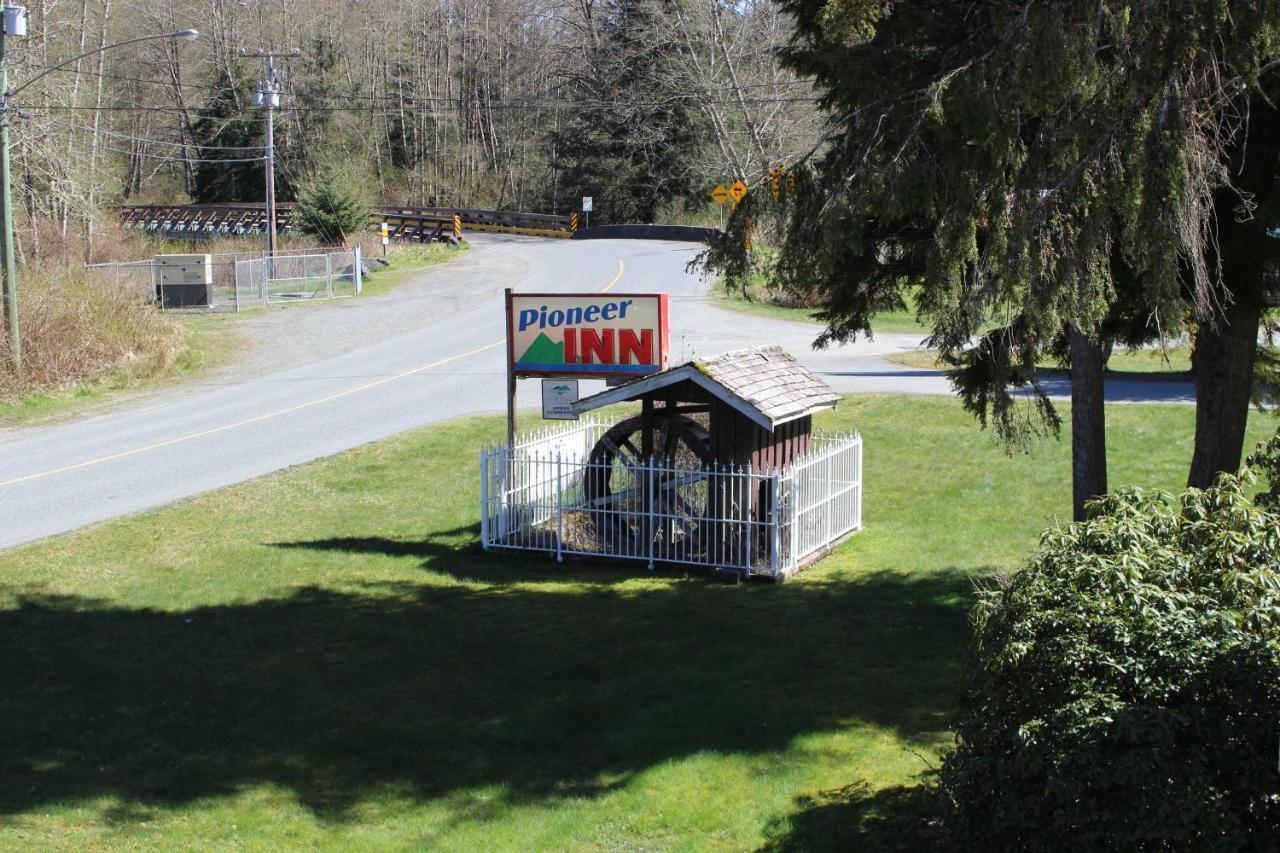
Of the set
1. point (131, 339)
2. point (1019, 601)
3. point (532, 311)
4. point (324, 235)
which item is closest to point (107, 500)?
point (532, 311)

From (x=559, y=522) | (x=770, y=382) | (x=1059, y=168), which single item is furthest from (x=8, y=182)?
(x=1059, y=168)

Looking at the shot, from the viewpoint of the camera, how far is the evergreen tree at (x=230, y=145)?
6869 centimetres

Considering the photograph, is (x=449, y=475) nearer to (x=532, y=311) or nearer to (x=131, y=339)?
(x=532, y=311)

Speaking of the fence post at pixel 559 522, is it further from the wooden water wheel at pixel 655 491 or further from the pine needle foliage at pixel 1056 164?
the pine needle foliage at pixel 1056 164

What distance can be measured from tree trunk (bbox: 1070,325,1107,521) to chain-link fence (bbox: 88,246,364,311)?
89.7 ft

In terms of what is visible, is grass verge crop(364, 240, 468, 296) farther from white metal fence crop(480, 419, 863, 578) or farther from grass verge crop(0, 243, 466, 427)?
white metal fence crop(480, 419, 863, 578)

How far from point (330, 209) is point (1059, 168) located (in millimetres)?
42225

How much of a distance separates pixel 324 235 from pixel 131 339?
69.9ft

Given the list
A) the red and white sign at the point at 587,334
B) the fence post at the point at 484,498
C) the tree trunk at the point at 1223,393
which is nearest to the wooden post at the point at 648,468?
the red and white sign at the point at 587,334

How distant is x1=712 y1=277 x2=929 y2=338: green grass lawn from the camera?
32844 millimetres

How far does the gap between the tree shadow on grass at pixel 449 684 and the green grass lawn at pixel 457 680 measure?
0.03 meters

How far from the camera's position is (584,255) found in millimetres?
50500

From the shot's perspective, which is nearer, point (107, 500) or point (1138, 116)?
point (1138, 116)

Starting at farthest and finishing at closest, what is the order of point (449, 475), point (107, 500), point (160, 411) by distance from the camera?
1. point (160, 411)
2. point (449, 475)
3. point (107, 500)
